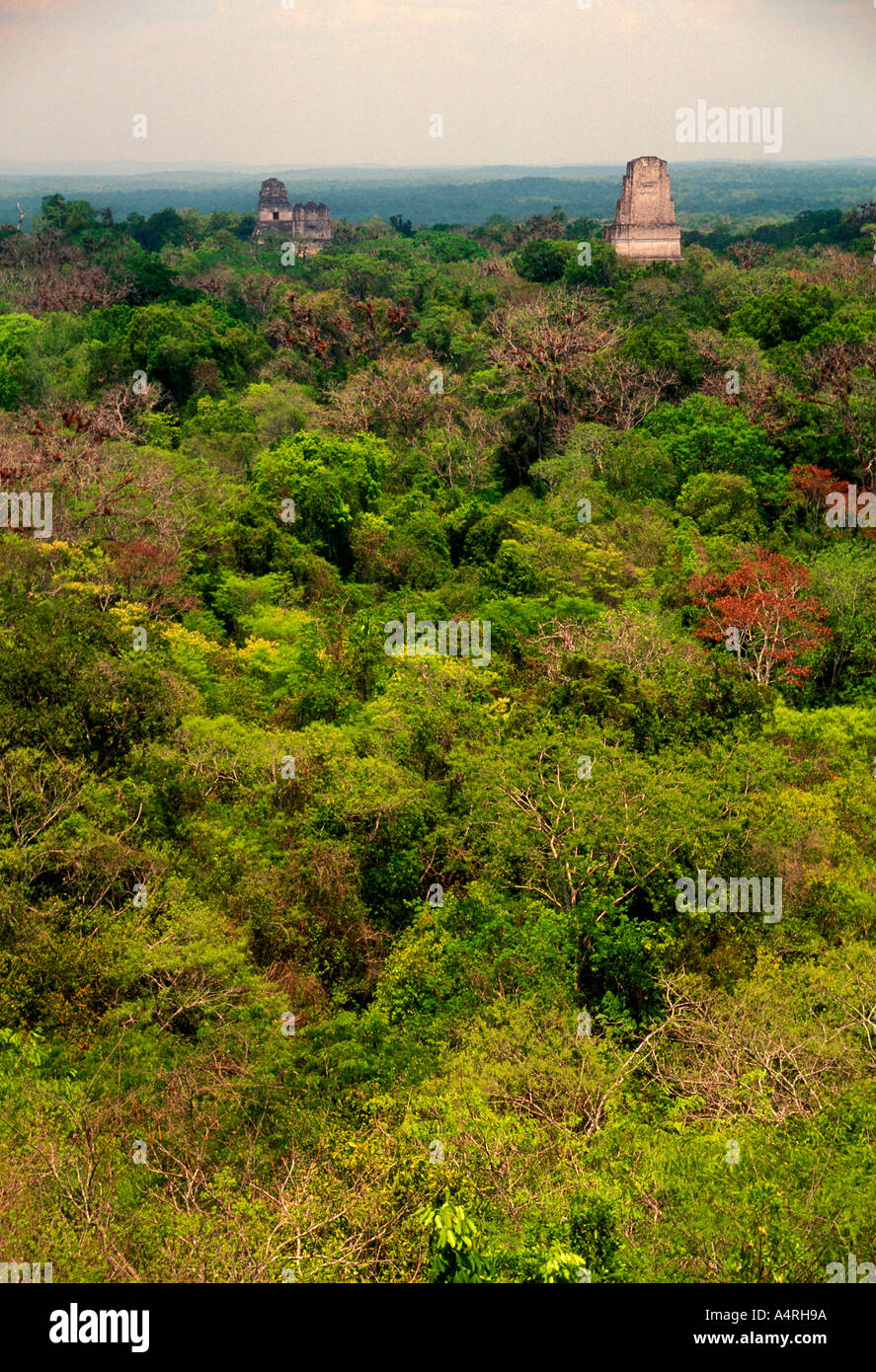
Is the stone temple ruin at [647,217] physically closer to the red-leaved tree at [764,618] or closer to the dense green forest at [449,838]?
the dense green forest at [449,838]

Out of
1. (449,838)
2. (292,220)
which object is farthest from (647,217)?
(449,838)

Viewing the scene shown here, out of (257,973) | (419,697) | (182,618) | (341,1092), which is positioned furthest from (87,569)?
(341,1092)

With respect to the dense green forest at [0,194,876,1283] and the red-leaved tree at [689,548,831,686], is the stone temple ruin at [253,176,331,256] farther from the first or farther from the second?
the red-leaved tree at [689,548,831,686]

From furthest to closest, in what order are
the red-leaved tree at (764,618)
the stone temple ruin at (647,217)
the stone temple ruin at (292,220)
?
the stone temple ruin at (292,220), the stone temple ruin at (647,217), the red-leaved tree at (764,618)

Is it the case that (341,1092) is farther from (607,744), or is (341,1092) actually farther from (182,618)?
(182,618)

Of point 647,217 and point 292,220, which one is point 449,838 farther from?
point 292,220

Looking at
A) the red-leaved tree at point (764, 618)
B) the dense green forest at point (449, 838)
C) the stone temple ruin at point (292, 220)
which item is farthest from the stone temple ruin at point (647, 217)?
the red-leaved tree at point (764, 618)
